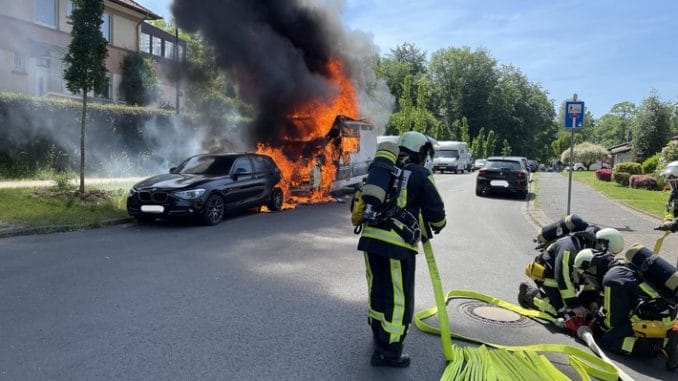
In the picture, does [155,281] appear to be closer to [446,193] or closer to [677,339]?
[677,339]

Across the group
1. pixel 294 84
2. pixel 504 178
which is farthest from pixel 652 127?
pixel 294 84

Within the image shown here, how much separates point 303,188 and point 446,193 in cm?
717

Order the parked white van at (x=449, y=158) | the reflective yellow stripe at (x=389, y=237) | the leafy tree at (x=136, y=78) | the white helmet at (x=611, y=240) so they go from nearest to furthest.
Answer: the reflective yellow stripe at (x=389, y=237), the white helmet at (x=611, y=240), the leafy tree at (x=136, y=78), the parked white van at (x=449, y=158)

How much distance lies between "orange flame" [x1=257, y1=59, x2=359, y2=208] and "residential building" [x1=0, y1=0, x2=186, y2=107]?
893cm

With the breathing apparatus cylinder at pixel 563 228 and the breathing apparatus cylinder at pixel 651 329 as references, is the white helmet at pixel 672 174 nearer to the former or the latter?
the breathing apparatus cylinder at pixel 563 228

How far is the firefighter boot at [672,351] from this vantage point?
12.3 ft

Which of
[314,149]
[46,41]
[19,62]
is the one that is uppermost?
[46,41]

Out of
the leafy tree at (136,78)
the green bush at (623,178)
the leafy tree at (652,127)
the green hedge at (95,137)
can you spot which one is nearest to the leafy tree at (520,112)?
the leafy tree at (652,127)

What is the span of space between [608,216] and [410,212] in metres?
11.2

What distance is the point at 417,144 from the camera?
3865mm

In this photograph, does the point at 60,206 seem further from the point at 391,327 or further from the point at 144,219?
the point at 391,327

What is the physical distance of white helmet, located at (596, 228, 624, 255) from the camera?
427cm

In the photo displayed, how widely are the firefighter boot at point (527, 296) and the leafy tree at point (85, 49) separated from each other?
416 inches

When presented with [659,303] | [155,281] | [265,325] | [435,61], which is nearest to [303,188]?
[155,281]
